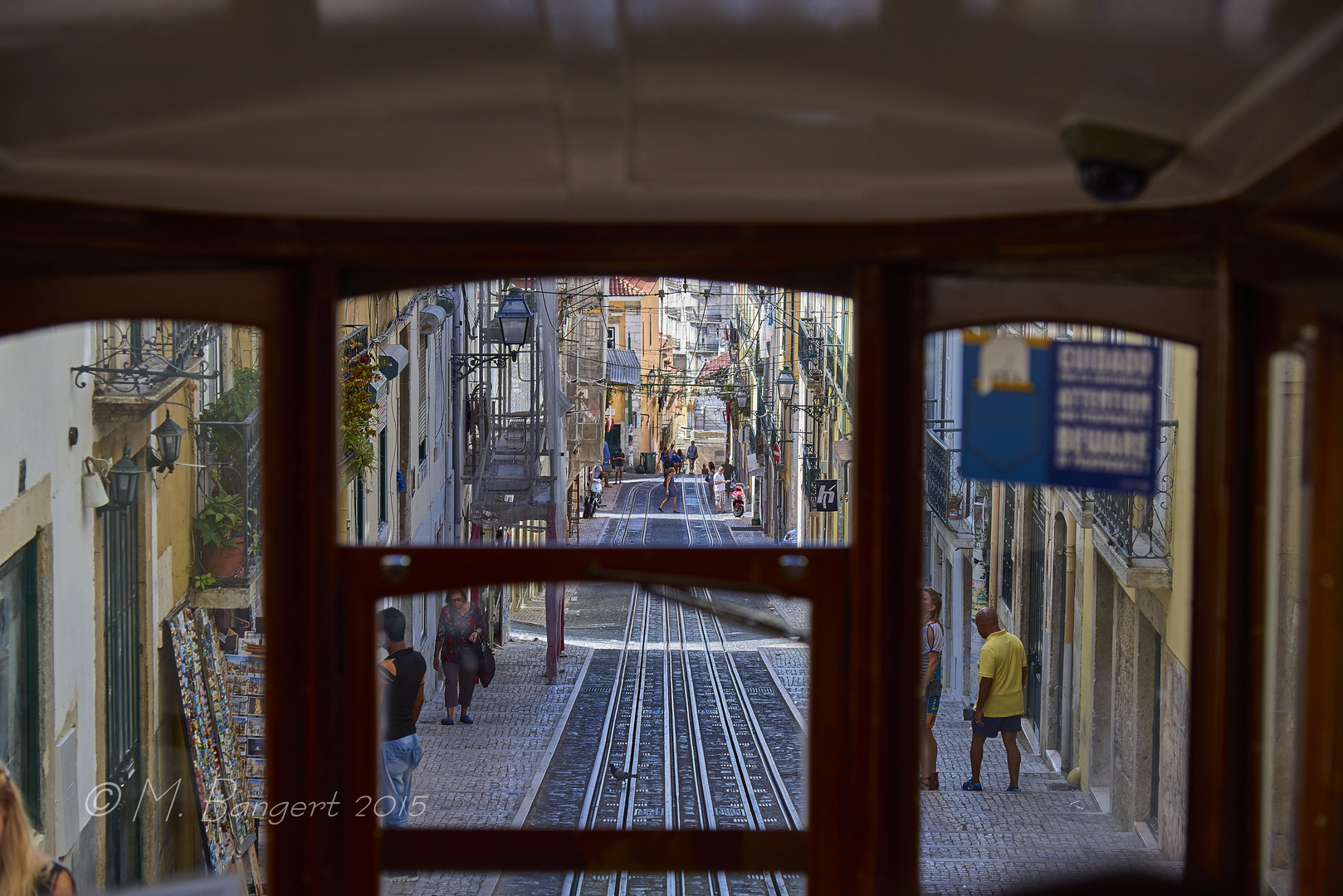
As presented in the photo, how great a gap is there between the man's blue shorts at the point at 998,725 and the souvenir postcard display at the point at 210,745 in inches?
186

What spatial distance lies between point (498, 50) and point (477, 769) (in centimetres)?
905

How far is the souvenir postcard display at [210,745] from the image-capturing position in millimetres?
6625

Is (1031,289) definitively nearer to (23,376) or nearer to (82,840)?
(23,376)

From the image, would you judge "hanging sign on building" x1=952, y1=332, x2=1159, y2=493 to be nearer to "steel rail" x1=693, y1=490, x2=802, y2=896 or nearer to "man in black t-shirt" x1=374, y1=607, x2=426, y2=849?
"steel rail" x1=693, y1=490, x2=802, y2=896

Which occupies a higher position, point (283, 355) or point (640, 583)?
point (283, 355)

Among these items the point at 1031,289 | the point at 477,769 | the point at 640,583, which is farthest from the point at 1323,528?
the point at 477,769

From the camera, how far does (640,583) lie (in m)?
2.68

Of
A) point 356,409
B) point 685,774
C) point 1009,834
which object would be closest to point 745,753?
point 685,774

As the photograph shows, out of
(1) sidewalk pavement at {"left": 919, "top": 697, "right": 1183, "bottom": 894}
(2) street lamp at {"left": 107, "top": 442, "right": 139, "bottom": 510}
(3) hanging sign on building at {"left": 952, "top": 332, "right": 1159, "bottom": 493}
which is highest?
(3) hanging sign on building at {"left": 952, "top": 332, "right": 1159, "bottom": 493}

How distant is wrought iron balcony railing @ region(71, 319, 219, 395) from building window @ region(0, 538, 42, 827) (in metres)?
0.93

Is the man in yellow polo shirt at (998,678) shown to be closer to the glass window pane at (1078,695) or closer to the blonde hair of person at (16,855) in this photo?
the glass window pane at (1078,695)

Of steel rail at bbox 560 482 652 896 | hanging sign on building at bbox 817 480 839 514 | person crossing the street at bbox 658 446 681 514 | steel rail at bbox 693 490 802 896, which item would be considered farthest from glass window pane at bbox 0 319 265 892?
person crossing the street at bbox 658 446 681 514

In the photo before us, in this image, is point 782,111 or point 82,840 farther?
point 82,840

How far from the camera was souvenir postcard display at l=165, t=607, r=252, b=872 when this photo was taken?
662 centimetres
